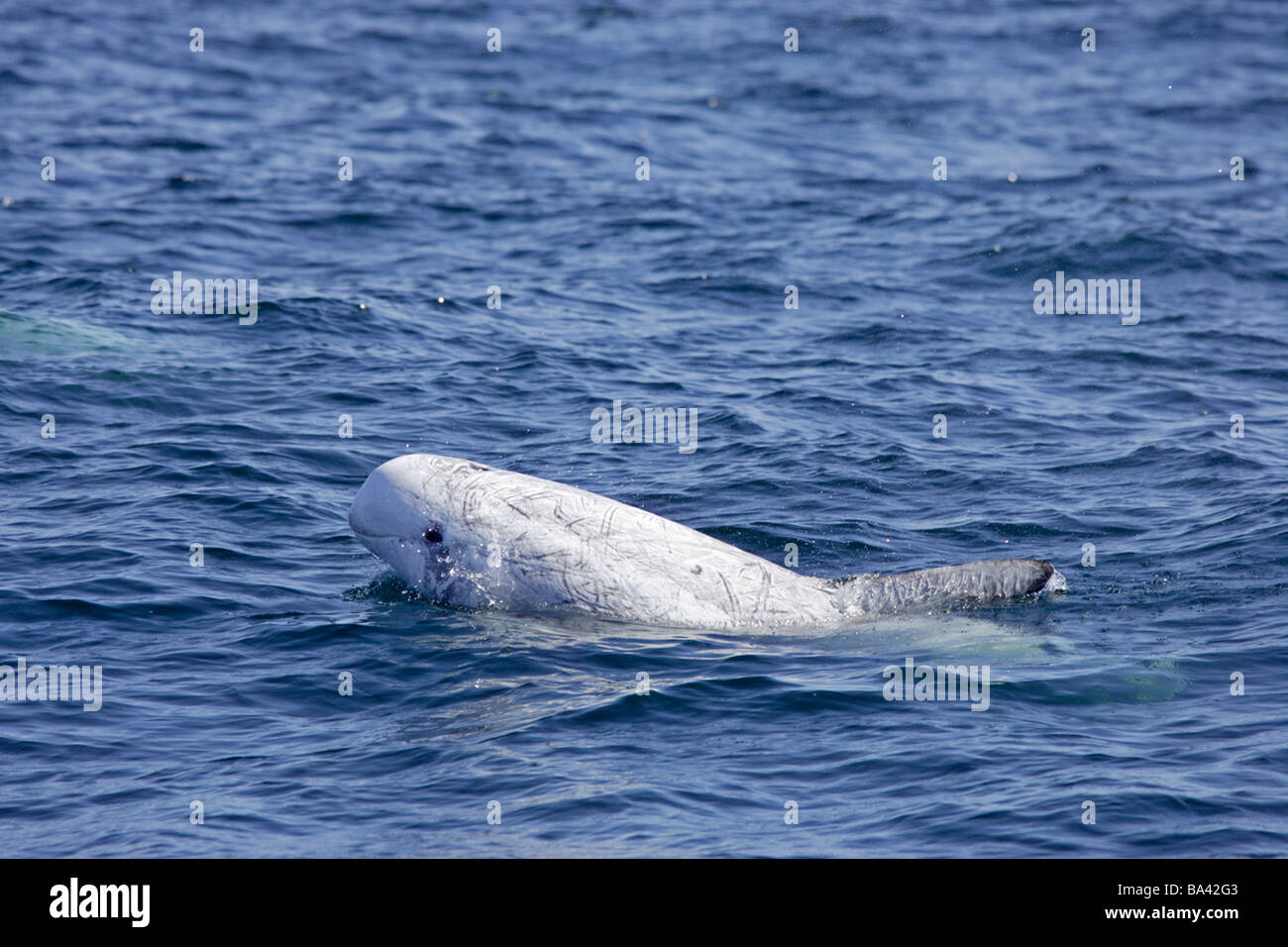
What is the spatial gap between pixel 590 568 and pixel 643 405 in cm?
666

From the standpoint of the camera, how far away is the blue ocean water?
414 inches

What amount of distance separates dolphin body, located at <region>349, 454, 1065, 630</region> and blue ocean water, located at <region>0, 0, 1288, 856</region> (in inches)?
11.6

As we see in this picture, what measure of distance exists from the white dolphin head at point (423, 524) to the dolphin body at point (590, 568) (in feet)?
0.04

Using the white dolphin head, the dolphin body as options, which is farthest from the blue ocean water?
the white dolphin head

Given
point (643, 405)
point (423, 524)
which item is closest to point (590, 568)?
point (423, 524)

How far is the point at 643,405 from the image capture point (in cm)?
1958

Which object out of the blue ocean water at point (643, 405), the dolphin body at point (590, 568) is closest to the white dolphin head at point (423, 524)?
the dolphin body at point (590, 568)

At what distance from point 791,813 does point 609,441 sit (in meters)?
8.95

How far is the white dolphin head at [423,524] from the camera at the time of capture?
1324 cm

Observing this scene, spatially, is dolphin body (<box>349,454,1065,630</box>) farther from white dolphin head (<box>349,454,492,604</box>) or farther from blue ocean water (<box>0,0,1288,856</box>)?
blue ocean water (<box>0,0,1288,856</box>)

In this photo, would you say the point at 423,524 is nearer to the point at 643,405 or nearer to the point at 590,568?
the point at 590,568

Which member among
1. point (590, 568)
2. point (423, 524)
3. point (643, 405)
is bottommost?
point (590, 568)

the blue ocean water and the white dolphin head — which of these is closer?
the blue ocean water

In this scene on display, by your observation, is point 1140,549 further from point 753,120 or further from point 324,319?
point 753,120
